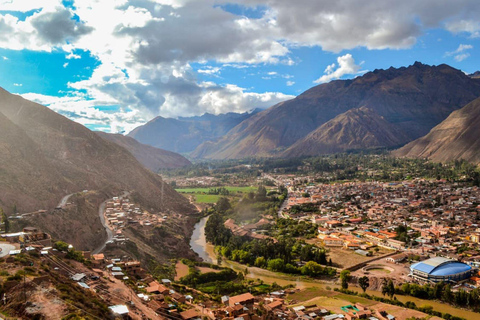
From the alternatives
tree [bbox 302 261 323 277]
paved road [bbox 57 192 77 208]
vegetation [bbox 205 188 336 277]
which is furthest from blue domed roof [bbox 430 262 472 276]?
paved road [bbox 57 192 77 208]

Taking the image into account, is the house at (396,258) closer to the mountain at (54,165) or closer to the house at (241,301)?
the house at (241,301)

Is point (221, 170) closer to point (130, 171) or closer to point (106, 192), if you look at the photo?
point (130, 171)

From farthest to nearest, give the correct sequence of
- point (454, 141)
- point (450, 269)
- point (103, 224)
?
1. point (454, 141)
2. point (103, 224)
3. point (450, 269)

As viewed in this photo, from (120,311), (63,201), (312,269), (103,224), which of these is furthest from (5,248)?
(312,269)

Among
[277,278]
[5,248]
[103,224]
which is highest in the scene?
A: [5,248]

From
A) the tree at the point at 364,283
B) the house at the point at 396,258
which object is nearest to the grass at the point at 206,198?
the house at the point at 396,258

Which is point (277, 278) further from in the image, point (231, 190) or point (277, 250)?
point (231, 190)
